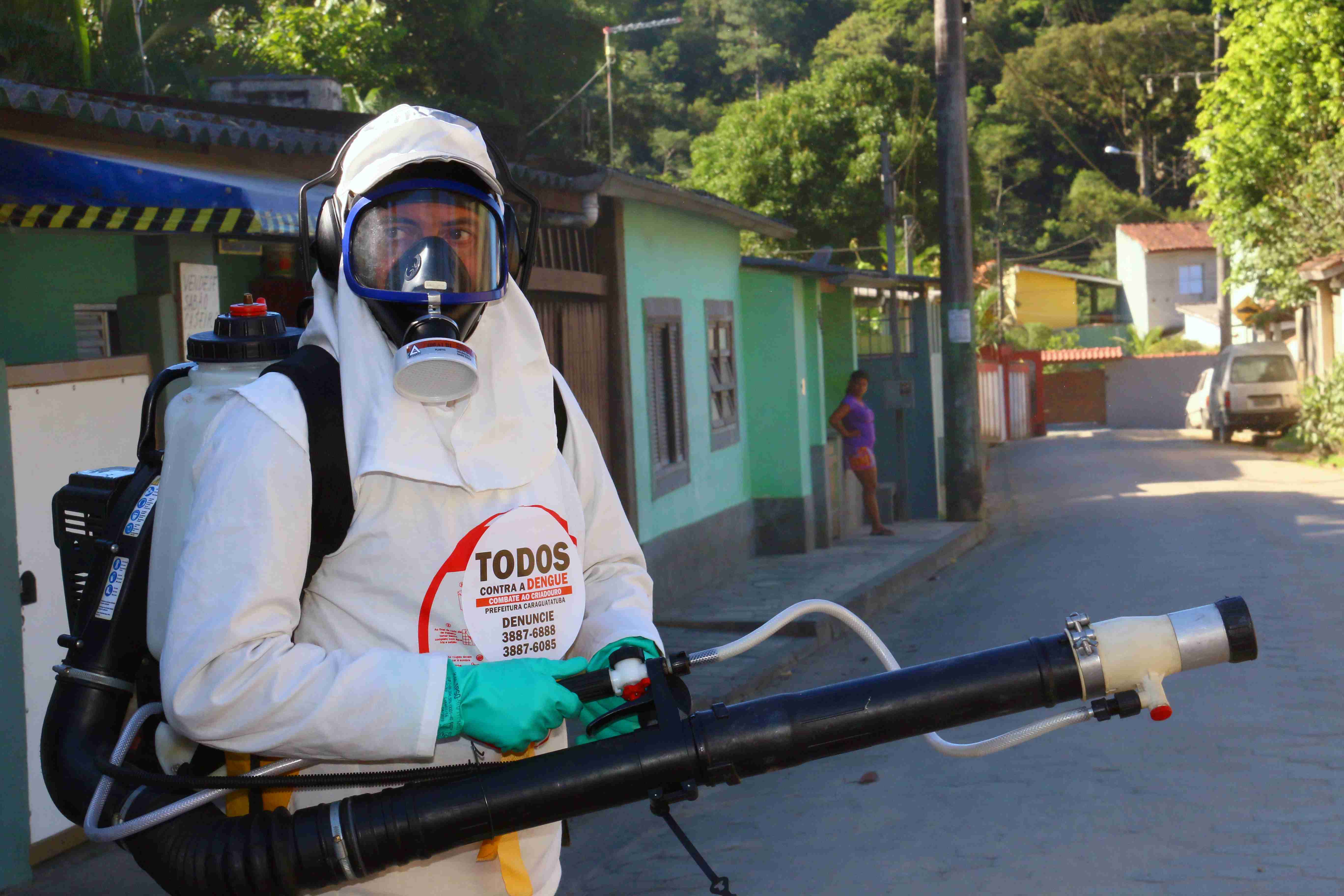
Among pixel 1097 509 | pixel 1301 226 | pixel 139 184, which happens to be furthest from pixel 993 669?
pixel 1301 226

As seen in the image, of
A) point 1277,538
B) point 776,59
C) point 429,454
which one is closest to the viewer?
point 429,454

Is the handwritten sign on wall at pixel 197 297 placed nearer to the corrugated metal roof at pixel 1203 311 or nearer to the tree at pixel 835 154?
the tree at pixel 835 154

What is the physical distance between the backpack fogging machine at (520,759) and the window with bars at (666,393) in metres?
7.76

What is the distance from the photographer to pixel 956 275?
48.5 feet

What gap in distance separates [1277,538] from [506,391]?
1141cm

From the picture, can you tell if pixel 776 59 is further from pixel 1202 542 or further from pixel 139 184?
pixel 139 184

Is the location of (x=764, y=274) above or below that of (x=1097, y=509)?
above

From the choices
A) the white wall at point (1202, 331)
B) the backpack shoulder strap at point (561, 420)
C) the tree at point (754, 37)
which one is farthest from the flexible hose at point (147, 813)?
the tree at point (754, 37)

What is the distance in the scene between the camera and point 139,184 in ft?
14.7

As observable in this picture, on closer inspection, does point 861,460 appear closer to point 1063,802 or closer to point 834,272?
point 834,272

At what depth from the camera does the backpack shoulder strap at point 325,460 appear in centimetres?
187

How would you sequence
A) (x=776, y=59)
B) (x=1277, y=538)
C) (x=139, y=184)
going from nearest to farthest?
(x=139, y=184) < (x=1277, y=538) < (x=776, y=59)

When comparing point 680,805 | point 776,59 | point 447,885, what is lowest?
point 680,805

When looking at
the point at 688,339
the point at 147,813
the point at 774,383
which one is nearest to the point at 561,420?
the point at 147,813
